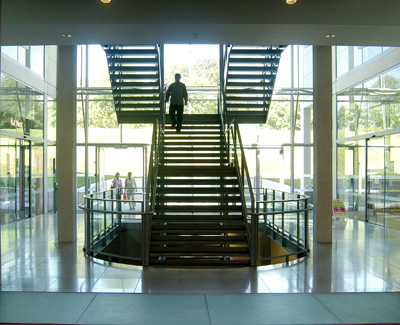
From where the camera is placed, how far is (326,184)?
9469mm

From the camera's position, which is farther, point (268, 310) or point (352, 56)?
point (352, 56)

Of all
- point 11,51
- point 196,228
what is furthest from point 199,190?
point 11,51

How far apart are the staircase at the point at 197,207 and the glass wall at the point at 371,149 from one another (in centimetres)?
487

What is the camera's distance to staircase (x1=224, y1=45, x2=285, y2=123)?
37.5ft

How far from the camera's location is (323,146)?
31.3ft

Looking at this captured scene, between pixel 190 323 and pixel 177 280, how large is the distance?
186cm

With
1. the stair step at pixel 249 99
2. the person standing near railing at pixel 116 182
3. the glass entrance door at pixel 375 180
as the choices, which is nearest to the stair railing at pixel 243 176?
the stair step at pixel 249 99

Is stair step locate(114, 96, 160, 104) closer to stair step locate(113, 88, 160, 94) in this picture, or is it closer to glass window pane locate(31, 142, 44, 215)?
stair step locate(113, 88, 160, 94)

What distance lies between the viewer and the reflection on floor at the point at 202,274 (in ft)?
19.3

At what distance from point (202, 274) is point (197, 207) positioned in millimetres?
2294

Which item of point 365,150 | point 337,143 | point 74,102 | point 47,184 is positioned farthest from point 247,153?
point 74,102

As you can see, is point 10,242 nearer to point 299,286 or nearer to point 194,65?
point 299,286

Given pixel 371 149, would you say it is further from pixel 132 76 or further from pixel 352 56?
pixel 132 76

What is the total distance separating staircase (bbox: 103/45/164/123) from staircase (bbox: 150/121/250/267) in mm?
1262
